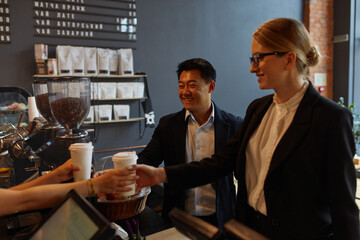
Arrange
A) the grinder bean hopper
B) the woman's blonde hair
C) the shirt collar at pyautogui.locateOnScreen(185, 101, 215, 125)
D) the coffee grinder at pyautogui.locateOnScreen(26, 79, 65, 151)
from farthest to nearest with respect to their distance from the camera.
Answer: the shirt collar at pyautogui.locateOnScreen(185, 101, 215, 125), the coffee grinder at pyautogui.locateOnScreen(26, 79, 65, 151), the grinder bean hopper, the woman's blonde hair

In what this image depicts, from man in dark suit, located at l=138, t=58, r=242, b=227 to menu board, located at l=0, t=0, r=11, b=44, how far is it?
3024 mm

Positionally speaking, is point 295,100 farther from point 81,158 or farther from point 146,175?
point 81,158

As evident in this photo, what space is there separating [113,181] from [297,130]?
0.78 m

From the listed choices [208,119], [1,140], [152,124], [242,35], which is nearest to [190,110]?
[208,119]

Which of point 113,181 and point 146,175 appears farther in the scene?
point 146,175

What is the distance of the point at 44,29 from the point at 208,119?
3.19m

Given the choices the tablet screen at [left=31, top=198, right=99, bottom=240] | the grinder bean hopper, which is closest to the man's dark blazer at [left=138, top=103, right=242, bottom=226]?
the grinder bean hopper

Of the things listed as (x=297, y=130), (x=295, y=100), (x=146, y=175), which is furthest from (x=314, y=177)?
(x=146, y=175)

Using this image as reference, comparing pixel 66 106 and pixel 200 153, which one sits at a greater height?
pixel 66 106

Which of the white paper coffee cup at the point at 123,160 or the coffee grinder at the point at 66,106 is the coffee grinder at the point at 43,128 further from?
the white paper coffee cup at the point at 123,160

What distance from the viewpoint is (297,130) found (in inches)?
47.7

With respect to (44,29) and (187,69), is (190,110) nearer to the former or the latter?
(187,69)

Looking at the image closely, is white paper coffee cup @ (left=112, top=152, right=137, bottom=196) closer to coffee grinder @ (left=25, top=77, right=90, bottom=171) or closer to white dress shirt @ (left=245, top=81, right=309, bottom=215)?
coffee grinder @ (left=25, top=77, right=90, bottom=171)

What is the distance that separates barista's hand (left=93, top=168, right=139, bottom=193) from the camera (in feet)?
3.86
